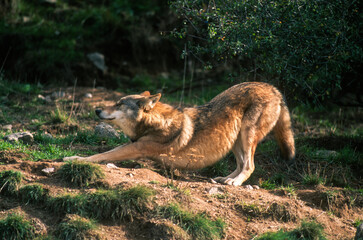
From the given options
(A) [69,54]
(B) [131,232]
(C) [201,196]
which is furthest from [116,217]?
(A) [69,54]

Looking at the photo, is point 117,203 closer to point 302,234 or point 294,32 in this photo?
point 302,234

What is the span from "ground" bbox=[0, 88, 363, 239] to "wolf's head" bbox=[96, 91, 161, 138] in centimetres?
69

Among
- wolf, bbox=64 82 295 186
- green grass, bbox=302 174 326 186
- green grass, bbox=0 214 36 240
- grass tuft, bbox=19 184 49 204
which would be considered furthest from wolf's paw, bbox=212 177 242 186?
green grass, bbox=0 214 36 240

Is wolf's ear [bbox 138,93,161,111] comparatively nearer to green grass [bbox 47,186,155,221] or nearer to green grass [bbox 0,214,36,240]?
green grass [bbox 47,186,155,221]

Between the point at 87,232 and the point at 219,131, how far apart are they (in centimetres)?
289

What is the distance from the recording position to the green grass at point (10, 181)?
16.5 feet

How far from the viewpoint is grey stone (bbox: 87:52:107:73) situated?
1274 cm

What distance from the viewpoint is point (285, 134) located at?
23.4 ft

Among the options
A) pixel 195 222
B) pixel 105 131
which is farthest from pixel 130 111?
pixel 195 222

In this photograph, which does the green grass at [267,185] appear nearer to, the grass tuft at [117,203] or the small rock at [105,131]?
the grass tuft at [117,203]

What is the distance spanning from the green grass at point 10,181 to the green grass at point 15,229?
0.51m

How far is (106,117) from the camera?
650cm

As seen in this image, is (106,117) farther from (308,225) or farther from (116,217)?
(308,225)

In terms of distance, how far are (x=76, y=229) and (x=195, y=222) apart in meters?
1.43
